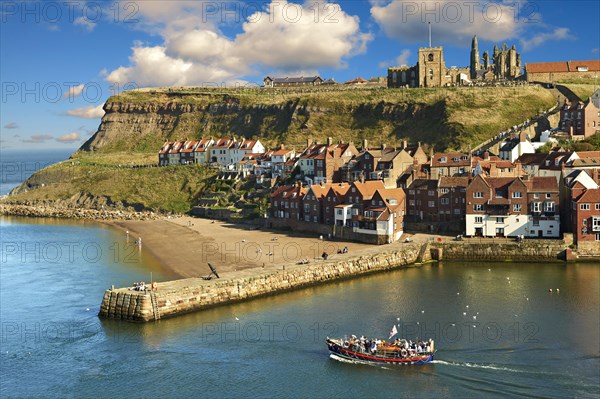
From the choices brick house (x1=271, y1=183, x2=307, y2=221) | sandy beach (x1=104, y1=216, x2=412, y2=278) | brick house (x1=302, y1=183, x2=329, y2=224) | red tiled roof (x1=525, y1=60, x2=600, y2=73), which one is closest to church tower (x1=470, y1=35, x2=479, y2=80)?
red tiled roof (x1=525, y1=60, x2=600, y2=73)

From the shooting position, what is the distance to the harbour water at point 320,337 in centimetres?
3128

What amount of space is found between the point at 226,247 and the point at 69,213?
4722cm

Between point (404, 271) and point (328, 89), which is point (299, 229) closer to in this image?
point (404, 271)

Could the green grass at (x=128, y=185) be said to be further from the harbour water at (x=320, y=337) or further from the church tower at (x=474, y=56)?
the church tower at (x=474, y=56)

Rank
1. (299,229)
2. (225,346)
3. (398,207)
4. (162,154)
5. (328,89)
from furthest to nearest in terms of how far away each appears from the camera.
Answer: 1. (328,89)
2. (162,154)
3. (299,229)
4. (398,207)
5. (225,346)

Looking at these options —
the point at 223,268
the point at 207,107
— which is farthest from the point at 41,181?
the point at 223,268

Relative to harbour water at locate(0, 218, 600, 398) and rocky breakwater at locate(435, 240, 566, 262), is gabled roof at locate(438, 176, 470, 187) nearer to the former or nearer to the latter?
rocky breakwater at locate(435, 240, 566, 262)

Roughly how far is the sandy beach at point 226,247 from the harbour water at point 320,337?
570cm

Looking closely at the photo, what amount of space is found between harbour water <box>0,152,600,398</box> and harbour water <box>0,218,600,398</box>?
99 millimetres

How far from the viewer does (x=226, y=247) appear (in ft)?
208

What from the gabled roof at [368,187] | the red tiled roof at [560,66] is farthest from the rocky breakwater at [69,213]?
the red tiled roof at [560,66]

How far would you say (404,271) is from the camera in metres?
54.8

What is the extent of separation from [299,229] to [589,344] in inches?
1640

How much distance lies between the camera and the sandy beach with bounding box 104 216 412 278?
55062 mm
